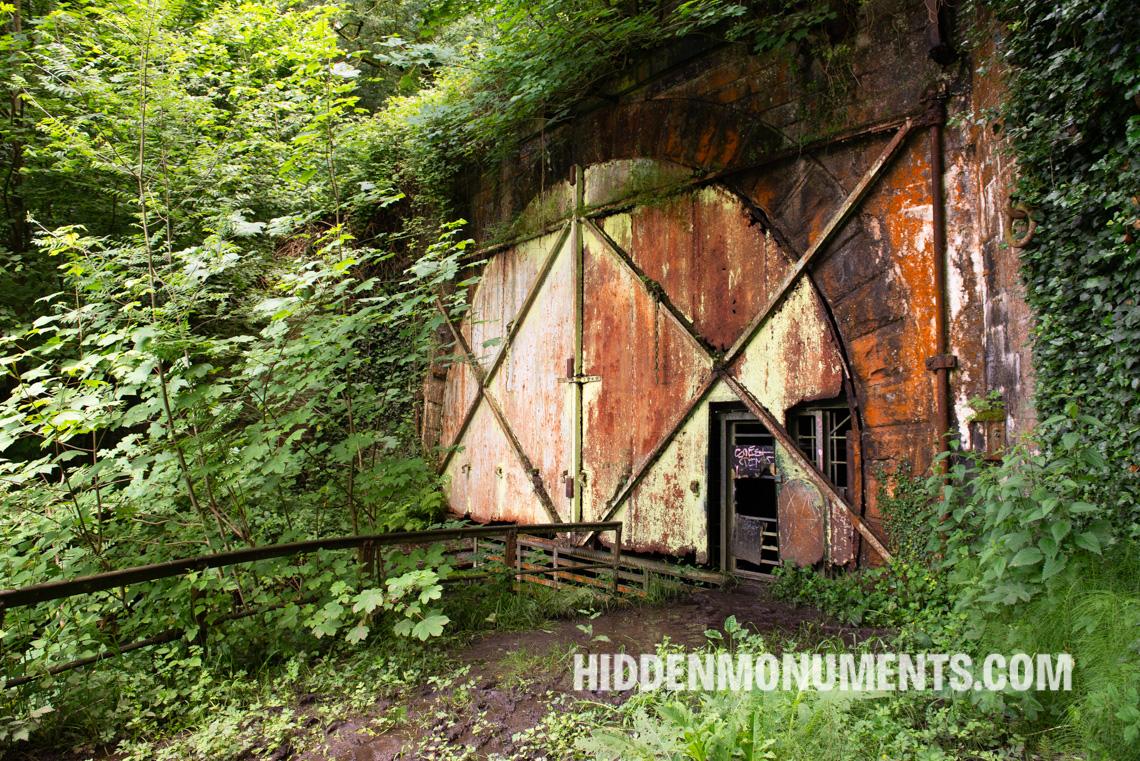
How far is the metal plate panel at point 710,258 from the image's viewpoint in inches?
228

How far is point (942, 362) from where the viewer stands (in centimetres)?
459

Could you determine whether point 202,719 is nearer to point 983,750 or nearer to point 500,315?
point 983,750

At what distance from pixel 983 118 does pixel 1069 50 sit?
64cm

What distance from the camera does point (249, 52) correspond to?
9.57 m

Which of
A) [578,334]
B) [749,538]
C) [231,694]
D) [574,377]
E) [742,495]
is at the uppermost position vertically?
[578,334]

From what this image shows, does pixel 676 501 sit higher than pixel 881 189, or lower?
lower

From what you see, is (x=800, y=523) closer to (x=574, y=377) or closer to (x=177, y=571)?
(x=574, y=377)

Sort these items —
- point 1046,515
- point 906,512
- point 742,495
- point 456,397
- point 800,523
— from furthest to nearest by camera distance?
point 456,397, point 742,495, point 800,523, point 906,512, point 1046,515

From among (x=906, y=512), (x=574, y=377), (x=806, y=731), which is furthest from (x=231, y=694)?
(x=574, y=377)

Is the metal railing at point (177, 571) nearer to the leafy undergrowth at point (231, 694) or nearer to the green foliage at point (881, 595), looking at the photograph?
the leafy undergrowth at point (231, 694)

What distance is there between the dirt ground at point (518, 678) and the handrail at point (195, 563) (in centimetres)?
74

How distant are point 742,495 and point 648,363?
65.0 inches

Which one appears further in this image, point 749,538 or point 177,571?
point 749,538

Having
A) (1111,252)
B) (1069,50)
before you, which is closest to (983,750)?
(1111,252)
